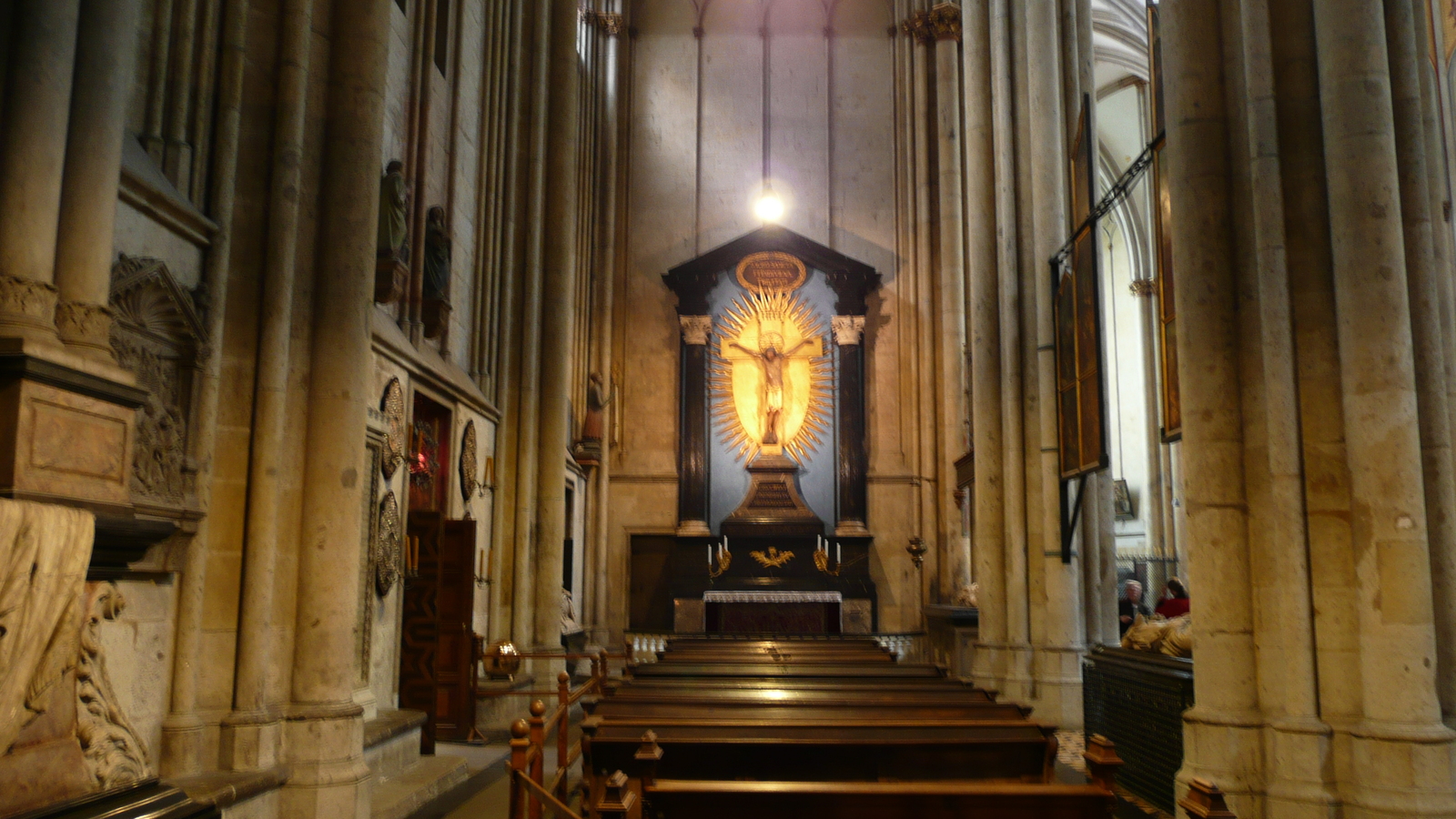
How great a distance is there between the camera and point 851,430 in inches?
735

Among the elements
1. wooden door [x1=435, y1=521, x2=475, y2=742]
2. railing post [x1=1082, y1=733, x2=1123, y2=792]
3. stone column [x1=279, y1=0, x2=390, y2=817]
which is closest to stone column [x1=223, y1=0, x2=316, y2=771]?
stone column [x1=279, y1=0, x2=390, y2=817]

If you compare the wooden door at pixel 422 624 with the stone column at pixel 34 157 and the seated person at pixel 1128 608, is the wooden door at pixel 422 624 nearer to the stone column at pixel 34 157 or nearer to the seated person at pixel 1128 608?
the stone column at pixel 34 157

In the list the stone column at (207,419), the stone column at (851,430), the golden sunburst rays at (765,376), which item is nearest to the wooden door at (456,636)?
the stone column at (207,419)

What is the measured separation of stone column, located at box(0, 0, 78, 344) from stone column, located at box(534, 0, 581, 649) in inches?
342

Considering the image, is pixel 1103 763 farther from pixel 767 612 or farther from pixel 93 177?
pixel 767 612

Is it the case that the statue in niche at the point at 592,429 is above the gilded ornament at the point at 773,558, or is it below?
above

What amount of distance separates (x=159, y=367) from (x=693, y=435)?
1333 cm

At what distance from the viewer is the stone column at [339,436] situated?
20.7 ft

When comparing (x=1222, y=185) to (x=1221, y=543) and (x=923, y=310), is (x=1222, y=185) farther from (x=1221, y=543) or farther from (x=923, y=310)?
(x=923, y=310)

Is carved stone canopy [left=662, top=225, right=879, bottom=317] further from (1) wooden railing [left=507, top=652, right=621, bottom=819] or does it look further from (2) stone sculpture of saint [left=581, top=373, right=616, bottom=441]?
(1) wooden railing [left=507, top=652, right=621, bottom=819]

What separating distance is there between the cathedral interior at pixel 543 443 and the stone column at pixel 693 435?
428 cm

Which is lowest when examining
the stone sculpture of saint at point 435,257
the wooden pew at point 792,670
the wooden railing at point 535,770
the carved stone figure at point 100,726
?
the wooden railing at point 535,770

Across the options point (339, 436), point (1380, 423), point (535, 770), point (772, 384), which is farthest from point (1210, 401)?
point (772, 384)

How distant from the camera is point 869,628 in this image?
1797cm
